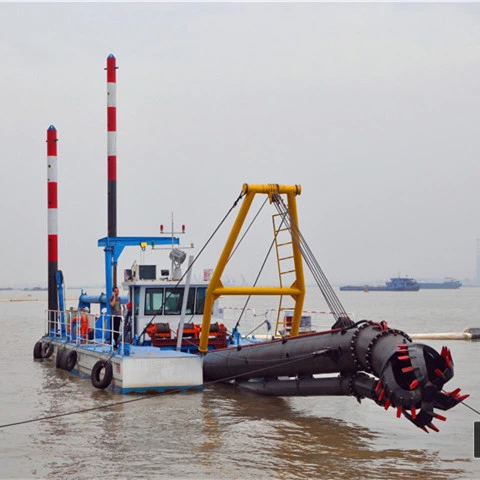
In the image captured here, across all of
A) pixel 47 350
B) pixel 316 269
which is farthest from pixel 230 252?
pixel 47 350

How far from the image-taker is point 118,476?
43.7 ft

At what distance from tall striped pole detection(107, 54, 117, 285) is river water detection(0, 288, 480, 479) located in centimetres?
864

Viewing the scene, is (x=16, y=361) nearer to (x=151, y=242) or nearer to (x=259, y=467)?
(x=151, y=242)

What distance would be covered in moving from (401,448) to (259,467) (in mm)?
2941

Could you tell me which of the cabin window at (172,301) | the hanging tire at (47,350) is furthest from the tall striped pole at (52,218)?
the cabin window at (172,301)

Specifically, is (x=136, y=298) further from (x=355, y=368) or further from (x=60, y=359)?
(x=355, y=368)

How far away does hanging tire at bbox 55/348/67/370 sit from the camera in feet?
88.6

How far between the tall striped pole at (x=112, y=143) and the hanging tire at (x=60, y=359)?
4.51m

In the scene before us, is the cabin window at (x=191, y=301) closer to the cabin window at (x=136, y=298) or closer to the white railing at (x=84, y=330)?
the cabin window at (x=136, y=298)

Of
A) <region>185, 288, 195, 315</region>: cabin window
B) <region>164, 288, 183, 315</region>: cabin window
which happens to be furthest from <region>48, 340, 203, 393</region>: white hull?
<region>185, 288, 195, 315</region>: cabin window

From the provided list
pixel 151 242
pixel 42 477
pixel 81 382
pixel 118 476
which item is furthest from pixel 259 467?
pixel 151 242

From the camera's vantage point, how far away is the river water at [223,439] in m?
13.7

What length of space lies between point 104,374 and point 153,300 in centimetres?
361

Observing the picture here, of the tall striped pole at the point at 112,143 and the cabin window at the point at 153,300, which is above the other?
the tall striped pole at the point at 112,143
